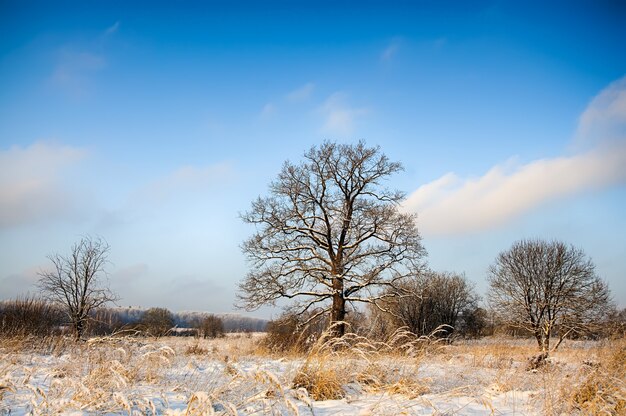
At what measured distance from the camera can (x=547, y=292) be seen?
25984mm

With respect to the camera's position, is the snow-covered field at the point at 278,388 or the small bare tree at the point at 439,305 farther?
the small bare tree at the point at 439,305

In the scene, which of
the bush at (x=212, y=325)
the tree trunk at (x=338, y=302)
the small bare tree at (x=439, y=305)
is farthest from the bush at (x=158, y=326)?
the small bare tree at (x=439, y=305)

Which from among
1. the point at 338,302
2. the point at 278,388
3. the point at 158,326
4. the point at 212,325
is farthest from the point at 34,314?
the point at 212,325

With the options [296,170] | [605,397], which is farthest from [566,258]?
[605,397]

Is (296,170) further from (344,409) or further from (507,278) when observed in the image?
(507,278)

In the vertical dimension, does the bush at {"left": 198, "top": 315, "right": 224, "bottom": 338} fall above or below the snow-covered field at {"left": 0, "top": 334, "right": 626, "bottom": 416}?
below

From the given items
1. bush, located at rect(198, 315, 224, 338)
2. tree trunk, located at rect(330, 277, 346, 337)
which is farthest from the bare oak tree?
bush, located at rect(198, 315, 224, 338)

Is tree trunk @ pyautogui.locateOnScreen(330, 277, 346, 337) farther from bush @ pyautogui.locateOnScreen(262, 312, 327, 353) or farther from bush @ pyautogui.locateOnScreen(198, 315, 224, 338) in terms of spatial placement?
Result: bush @ pyautogui.locateOnScreen(198, 315, 224, 338)

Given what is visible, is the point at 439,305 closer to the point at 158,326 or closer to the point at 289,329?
the point at 289,329

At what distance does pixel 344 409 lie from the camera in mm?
3760

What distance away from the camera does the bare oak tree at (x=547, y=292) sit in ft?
80.8

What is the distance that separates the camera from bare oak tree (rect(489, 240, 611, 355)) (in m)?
24.6

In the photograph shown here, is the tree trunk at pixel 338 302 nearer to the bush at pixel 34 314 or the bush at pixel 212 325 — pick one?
the bush at pixel 34 314

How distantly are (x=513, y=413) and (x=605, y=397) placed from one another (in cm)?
129
